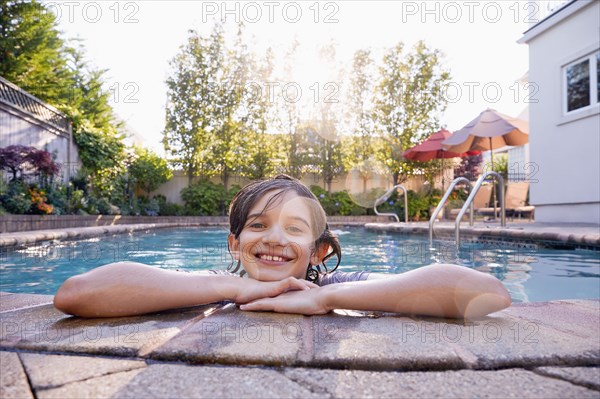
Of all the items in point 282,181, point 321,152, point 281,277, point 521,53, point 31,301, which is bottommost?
point 31,301

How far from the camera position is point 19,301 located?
5.56 feet

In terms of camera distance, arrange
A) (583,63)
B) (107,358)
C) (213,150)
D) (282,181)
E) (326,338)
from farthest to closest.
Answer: (213,150), (583,63), (282,181), (326,338), (107,358)

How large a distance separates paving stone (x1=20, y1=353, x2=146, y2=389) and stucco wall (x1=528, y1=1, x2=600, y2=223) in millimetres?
8115

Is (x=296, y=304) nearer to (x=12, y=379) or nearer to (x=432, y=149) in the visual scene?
(x=12, y=379)

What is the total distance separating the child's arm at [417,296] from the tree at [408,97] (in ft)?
43.3

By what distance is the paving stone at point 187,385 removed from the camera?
729 millimetres

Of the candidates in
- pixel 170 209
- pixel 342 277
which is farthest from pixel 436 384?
pixel 170 209

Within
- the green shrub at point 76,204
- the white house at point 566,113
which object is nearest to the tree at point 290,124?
the green shrub at point 76,204

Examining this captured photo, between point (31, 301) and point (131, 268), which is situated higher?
point (131, 268)

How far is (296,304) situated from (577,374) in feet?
2.56

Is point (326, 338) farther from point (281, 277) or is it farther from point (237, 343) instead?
point (281, 277)

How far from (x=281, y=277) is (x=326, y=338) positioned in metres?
0.61

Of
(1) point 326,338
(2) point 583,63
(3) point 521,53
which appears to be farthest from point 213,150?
(1) point 326,338

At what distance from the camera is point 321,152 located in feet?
47.9
